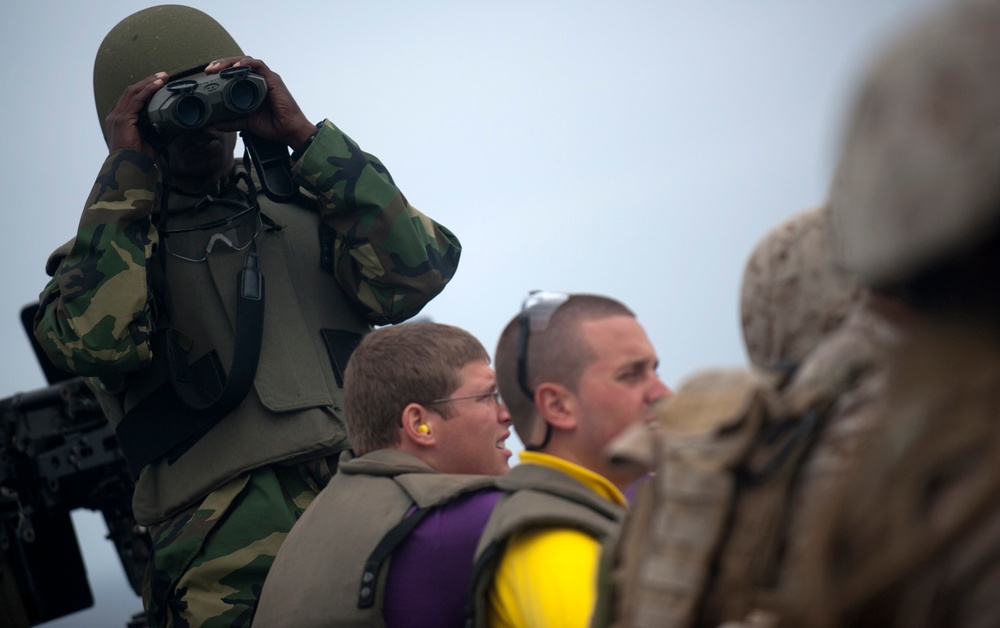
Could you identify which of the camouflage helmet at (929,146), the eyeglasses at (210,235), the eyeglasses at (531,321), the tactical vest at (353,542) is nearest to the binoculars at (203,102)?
the eyeglasses at (210,235)

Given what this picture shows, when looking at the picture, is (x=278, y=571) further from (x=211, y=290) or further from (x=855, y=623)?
(x=855, y=623)

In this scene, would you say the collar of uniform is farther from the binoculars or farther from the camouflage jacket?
the binoculars

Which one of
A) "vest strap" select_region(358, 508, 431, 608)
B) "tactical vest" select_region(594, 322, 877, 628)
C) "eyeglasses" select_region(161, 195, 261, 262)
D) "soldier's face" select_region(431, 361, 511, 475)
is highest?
"eyeglasses" select_region(161, 195, 261, 262)

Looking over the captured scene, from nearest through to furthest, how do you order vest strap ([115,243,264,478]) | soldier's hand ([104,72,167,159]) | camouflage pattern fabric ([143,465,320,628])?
1. camouflage pattern fabric ([143,465,320,628])
2. vest strap ([115,243,264,478])
3. soldier's hand ([104,72,167,159])

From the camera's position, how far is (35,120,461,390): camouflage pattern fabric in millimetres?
2893

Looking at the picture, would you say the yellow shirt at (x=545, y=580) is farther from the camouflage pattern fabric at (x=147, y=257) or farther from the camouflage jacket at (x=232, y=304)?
the camouflage pattern fabric at (x=147, y=257)

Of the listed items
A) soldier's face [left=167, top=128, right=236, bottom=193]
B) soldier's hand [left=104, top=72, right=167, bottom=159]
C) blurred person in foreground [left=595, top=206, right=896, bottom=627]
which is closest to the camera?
blurred person in foreground [left=595, top=206, right=896, bottom=627]

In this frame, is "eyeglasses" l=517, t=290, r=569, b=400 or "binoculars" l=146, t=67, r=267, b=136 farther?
"binoculars" l=146, t=67, r=267, b=136

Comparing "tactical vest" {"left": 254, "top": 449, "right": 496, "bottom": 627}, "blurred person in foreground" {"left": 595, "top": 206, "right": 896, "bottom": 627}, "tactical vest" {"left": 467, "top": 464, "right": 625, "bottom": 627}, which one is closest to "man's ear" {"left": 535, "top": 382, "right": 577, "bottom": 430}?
"tactical vest" {"left": 467, "top": 464, "right": 625, "bottom": 627}

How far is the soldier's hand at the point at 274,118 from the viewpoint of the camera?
10.3ft

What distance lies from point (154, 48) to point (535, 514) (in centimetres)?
209

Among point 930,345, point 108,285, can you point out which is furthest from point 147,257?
point 930,345

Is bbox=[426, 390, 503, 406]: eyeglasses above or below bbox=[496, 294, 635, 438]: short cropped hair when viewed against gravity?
below

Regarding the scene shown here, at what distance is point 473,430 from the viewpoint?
105 inches
